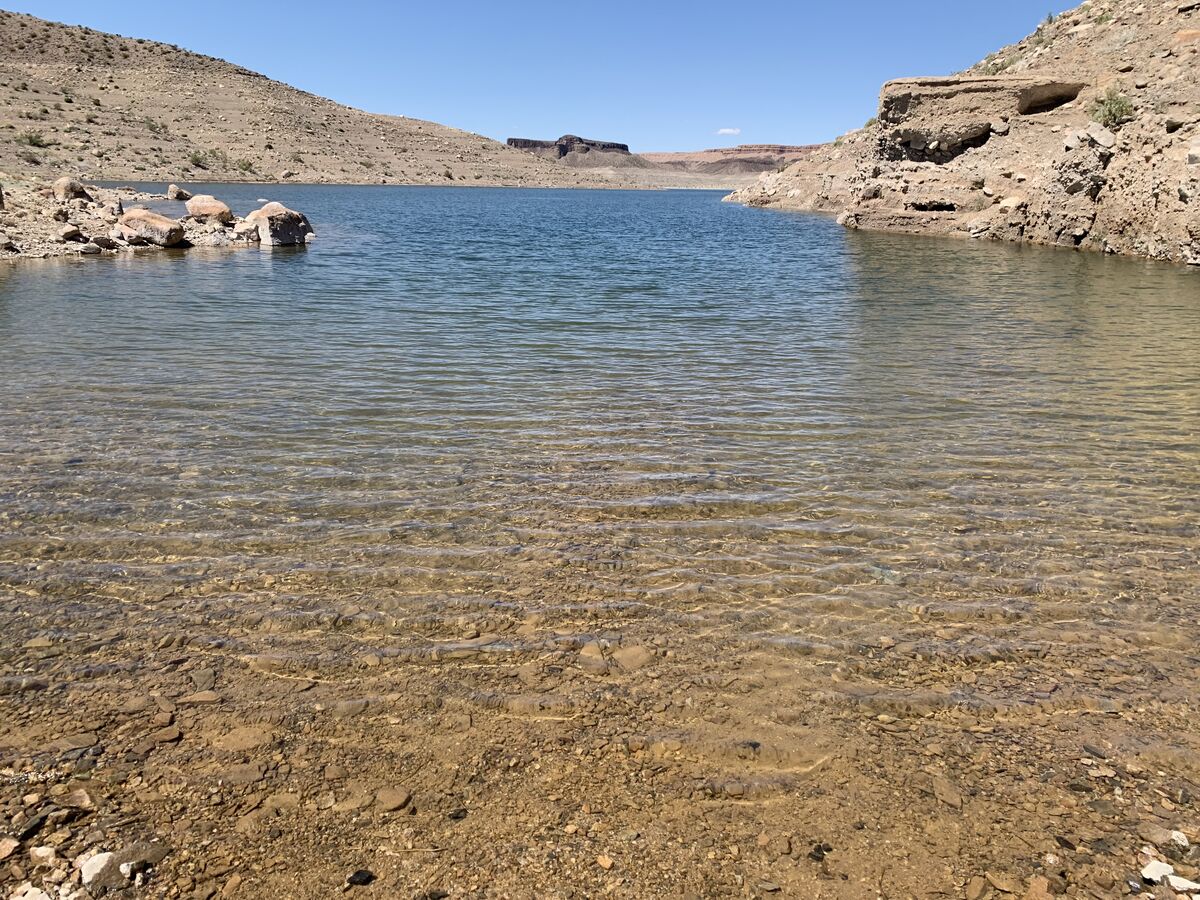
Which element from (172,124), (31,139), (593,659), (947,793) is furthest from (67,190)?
(172,124)

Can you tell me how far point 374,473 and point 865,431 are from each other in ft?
15.1

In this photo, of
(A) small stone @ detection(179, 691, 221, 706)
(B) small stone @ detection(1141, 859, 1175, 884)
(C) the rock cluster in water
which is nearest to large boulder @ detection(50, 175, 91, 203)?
(C) the rock cluster in water

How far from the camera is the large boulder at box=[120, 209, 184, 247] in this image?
23.5 m

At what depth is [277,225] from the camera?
85.4 feet

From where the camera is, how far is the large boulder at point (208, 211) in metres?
27.9

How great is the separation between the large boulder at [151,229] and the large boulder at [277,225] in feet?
9.21

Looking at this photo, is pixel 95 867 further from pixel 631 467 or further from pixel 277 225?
pixel 277 225

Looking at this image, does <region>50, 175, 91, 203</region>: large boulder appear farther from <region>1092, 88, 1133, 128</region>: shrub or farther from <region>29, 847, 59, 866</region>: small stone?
<region>1092, 88, 1133, 128</region>: shrub

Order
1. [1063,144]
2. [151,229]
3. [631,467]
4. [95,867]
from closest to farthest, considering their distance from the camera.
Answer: [95,867] < [631,467] < [151,229] < [1063,144]

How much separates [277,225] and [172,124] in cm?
7145

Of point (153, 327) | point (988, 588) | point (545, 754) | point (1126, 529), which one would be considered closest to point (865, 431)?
point (1126, 529)

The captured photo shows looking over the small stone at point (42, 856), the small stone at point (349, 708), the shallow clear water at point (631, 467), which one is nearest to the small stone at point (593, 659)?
the shallow clear water at point (631, 467)

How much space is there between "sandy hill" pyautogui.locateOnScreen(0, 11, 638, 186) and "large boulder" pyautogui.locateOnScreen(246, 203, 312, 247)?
34.6 meters

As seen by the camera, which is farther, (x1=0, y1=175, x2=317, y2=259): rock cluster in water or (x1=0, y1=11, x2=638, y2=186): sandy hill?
(x1=0, y1=11, x2=638, y2=186): sandy hill
